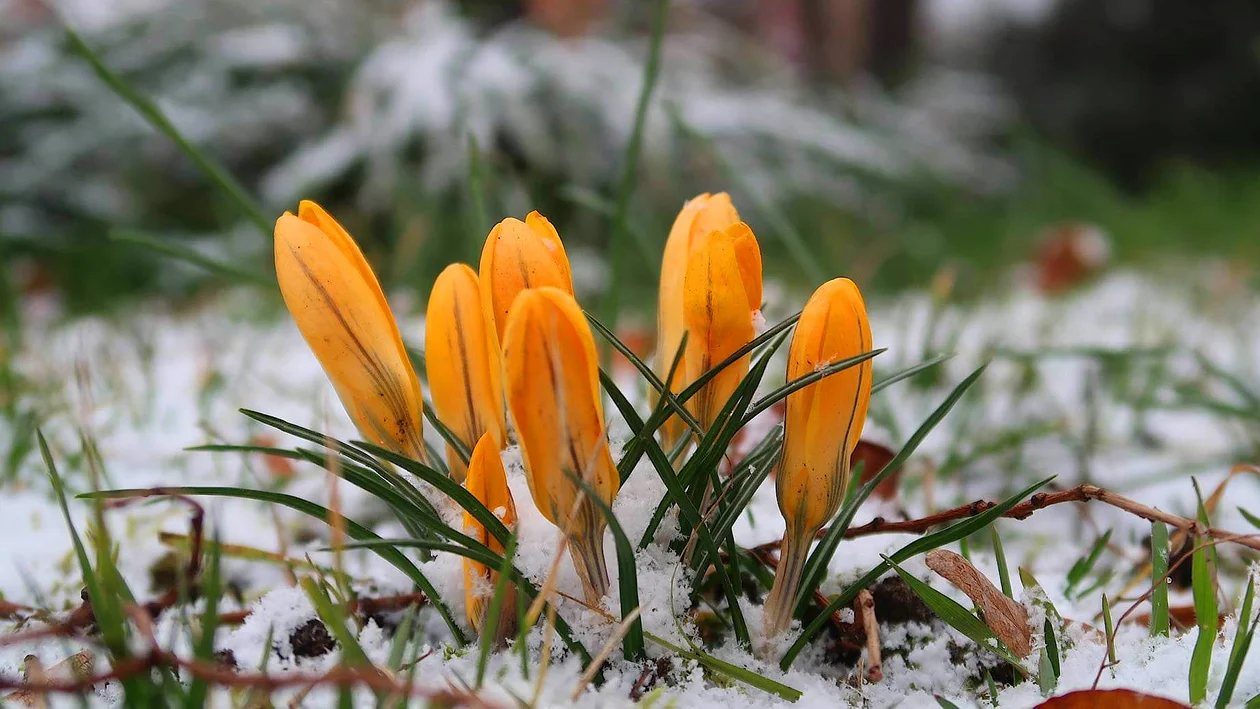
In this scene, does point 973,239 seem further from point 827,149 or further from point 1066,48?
point 1066,48

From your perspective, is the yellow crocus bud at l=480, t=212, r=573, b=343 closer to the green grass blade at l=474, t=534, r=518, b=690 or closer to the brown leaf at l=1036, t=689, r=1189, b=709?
the green grass blade at l=474, t=534, r=518, b=690

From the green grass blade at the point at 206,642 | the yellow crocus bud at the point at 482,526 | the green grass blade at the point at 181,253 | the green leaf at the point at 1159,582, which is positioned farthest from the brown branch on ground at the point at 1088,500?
the green grass blade at the point at 181,253

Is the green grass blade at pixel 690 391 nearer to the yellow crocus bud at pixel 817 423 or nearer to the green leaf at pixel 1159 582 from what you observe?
the yellow crocus bud at pixel 817 423

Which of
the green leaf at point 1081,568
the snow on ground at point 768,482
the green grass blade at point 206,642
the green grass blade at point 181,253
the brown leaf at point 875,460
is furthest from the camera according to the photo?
the brown leaf at point 875,460

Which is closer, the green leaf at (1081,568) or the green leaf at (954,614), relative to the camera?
the green leaf at (954,614)

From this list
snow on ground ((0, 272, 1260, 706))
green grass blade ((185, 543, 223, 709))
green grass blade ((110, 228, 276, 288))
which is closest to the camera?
green grass blade ((185, 543, 223, 709))

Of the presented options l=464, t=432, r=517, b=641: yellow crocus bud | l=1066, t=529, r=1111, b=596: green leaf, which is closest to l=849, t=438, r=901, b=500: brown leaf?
l=1066, t=529, r=1111, b=596: green leaf
